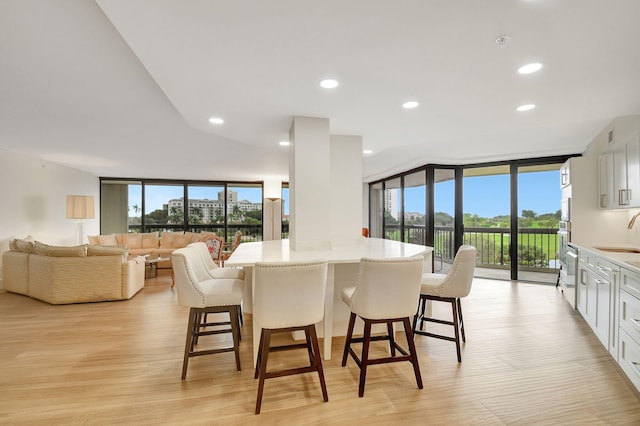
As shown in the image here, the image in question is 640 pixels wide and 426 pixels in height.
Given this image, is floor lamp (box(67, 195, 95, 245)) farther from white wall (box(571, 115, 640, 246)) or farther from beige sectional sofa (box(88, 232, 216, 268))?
white wall (box(571, 115, 640, 246))

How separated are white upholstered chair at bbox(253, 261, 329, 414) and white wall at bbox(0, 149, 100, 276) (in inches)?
232

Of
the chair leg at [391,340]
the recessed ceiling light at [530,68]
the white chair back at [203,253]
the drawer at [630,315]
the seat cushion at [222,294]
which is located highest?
the recessed ceiling light at [530,68]

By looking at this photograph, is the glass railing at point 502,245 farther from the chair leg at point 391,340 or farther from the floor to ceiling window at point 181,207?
the floor to ceiling window at point 181,207

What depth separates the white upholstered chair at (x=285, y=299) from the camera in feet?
6.46

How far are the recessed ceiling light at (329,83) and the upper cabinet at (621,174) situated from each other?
2966 millimetres

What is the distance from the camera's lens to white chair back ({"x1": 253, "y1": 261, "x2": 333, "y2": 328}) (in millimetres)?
1967

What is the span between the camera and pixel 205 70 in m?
2.21

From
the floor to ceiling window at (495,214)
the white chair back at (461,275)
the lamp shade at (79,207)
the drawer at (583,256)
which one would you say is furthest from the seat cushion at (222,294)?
the lamp shade at (79,207)

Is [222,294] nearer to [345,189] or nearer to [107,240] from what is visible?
[345,189]

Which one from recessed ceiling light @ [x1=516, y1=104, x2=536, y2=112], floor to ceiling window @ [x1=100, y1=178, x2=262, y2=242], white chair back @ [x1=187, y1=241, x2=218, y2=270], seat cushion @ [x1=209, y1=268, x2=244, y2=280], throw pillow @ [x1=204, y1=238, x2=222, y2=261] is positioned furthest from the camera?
floor to ceiling window @ [x1=100, y1=178, x2=262, y2=242]

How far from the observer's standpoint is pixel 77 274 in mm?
4441

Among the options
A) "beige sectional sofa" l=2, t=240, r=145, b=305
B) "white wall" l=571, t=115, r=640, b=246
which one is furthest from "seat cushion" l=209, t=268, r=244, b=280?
"white wall" l=571, t=115, r=640, b=246

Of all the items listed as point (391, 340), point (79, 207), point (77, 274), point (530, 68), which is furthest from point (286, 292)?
point (79, 207)

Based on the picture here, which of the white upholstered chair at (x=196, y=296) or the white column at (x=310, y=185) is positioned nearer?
the white upholstered chair at (x=196, y=296)
